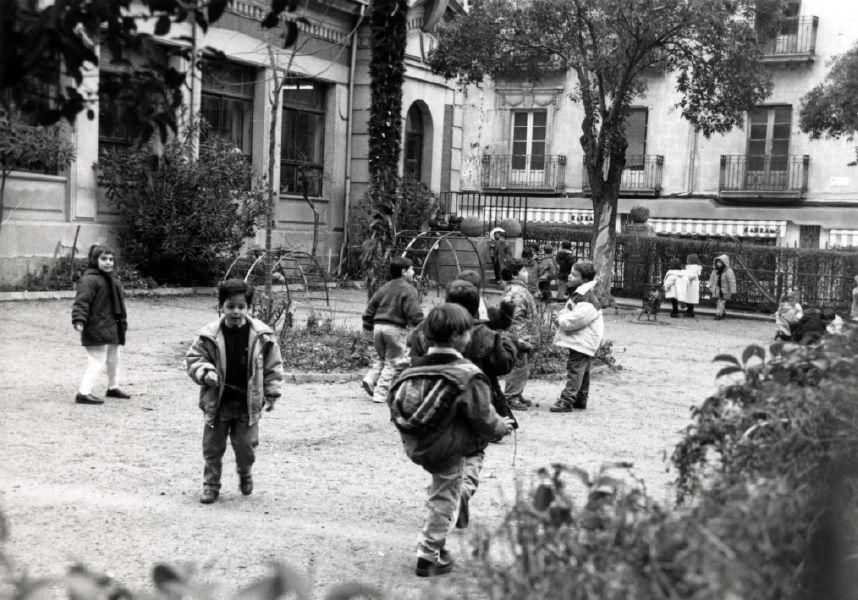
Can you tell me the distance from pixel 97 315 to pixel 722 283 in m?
17.3

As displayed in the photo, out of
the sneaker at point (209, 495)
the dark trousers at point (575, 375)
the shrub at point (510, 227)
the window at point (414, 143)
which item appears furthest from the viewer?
the window at point (414, 143)

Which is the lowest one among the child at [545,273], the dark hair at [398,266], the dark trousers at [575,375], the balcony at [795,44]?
the dark trousers at [575,375]

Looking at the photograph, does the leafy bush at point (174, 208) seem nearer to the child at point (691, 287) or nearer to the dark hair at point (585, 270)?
the child at point (691, 287)

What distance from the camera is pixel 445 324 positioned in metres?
5.66

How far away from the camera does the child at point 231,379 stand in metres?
6.93

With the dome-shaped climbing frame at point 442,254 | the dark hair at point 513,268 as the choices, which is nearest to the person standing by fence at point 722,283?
the dome-shaped climbing frame at point 442,254

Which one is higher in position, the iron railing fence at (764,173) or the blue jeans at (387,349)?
the iron railing fence at (764,173)

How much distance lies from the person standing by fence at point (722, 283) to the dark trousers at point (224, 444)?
62.3 ft

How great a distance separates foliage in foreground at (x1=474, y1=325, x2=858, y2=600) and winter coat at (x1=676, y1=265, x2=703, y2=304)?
2012 centimetres

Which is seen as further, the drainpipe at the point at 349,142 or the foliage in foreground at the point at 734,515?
the drainpipe at the point at 349,142

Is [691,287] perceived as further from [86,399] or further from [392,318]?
[86,399]

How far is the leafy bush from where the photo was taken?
776 inches

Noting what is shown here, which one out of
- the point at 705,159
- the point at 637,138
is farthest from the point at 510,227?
the point at 637,138

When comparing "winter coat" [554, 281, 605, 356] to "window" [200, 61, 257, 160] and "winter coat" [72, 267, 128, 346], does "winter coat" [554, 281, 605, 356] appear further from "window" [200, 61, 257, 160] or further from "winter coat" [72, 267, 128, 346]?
"window" [200, 61, 257, 160]
